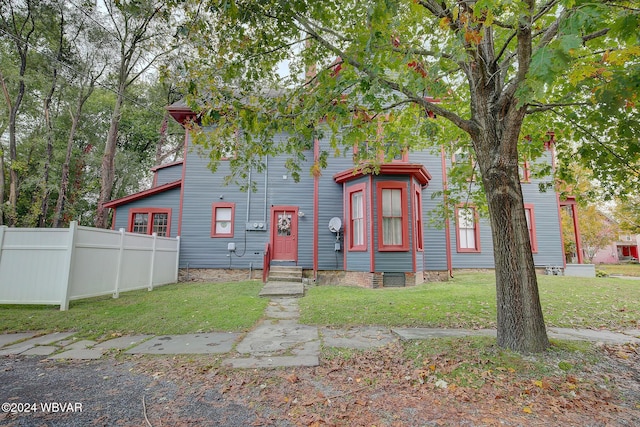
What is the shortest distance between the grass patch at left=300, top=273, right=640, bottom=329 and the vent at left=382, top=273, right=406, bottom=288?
156cm

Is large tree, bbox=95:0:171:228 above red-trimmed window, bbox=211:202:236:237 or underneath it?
above

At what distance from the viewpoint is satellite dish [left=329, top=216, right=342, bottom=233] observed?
1069 cm

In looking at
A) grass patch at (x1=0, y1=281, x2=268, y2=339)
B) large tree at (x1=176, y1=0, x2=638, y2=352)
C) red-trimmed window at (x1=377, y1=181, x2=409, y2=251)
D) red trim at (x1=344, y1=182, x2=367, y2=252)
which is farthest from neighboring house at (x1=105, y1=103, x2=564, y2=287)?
large tree at (x1=176, y1=0, x2=638, y2=352)

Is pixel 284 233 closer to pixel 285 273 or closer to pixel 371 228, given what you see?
pixel 285 273

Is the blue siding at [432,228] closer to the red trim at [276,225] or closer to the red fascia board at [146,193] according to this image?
the red trim at [276,225]

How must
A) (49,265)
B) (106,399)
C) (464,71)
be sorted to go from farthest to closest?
(49,265)
(464,71)
(106,399)

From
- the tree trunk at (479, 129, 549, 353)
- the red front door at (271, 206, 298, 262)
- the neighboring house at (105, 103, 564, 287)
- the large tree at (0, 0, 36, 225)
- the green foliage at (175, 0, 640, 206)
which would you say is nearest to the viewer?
the green foliage at (175, 0, 640, 206)

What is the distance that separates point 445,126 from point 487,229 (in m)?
7.68

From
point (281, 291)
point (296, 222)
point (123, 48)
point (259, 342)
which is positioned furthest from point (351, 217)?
point (123, 48)

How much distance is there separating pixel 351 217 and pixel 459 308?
5.18 m

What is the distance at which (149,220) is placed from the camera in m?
11.8

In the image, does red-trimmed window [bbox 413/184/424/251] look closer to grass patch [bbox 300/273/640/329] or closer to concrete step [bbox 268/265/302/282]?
grass patch [bbox 300/273/640/329]

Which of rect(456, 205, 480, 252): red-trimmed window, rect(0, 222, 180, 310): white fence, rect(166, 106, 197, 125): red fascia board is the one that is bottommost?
rect(0, 222, 180, 310): white fence

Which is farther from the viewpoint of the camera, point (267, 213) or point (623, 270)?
point (623, 270)
